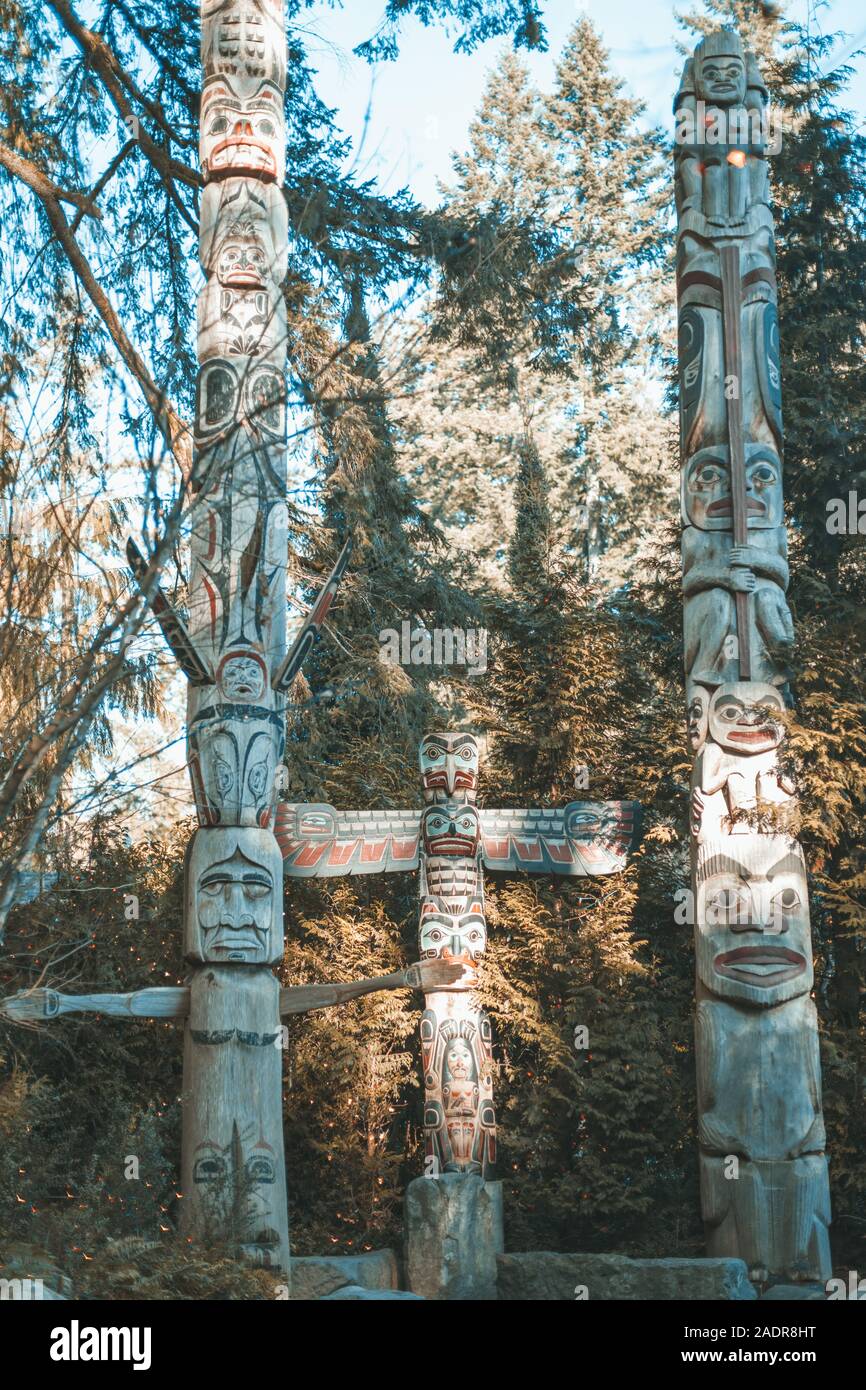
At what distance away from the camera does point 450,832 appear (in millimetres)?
10031

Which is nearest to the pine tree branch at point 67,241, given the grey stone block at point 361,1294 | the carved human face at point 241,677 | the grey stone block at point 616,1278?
the carved human face at point 241,677

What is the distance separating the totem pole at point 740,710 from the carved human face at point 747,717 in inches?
0.4

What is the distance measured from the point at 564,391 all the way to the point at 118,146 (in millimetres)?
13601

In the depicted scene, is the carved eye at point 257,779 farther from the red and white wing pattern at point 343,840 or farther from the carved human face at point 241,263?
the carved human face at point 241,263

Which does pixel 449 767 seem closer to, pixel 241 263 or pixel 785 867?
pixel 785 867

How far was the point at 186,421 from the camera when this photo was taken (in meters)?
11.0

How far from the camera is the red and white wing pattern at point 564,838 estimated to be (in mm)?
10203

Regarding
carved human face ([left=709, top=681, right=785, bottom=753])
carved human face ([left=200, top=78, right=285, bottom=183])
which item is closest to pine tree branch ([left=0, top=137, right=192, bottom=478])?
carved human face ([left=200, top=78, right=285, bottom=183])

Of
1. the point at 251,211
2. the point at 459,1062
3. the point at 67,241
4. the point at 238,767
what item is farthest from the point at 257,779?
the point at 67,241
